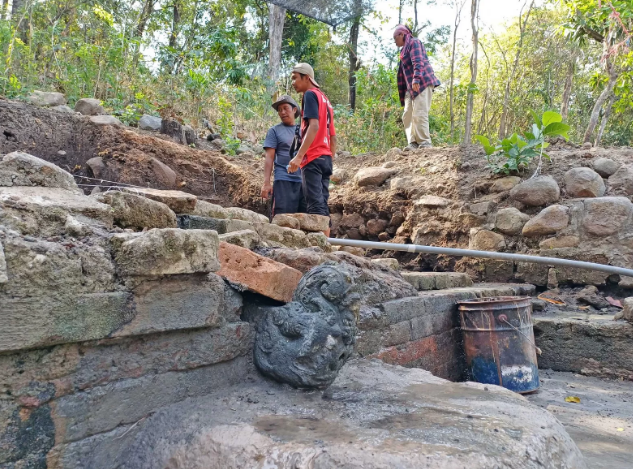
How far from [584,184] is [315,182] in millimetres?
2907

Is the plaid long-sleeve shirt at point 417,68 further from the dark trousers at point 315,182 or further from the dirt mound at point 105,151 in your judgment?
the dark trousers at point 315,182

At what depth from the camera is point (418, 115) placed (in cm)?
692

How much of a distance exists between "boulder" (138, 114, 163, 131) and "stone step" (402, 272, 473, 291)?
13.8 feet

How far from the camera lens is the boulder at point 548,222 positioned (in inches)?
198

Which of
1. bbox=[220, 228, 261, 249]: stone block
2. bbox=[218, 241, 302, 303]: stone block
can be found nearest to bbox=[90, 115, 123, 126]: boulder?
bbox=[220, 228, 261, 249]: stone block

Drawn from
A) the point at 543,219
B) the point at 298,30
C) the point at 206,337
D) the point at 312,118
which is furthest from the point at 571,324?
the point at 298,30

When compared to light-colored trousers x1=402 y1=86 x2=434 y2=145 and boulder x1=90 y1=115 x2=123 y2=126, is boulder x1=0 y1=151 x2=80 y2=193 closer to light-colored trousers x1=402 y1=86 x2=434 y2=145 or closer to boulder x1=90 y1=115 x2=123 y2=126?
boulder x1=90 y1=115 x2=123 y2=126

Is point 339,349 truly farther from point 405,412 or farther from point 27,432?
point 27,432

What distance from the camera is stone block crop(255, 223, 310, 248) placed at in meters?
3.00

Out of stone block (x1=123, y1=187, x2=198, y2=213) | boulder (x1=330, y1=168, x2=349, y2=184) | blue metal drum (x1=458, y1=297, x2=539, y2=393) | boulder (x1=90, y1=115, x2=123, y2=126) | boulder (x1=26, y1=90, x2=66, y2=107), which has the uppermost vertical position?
boulder (x1=26, y1=90, x2=66, y2=107)

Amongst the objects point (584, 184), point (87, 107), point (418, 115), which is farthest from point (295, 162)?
point (418, 115)

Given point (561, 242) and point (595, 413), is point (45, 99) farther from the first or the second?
point (595, 413)

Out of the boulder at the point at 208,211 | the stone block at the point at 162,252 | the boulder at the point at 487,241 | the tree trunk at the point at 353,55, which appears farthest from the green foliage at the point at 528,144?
the tree trunk at the point at 353,55

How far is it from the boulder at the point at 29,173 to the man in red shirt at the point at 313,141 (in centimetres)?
215
